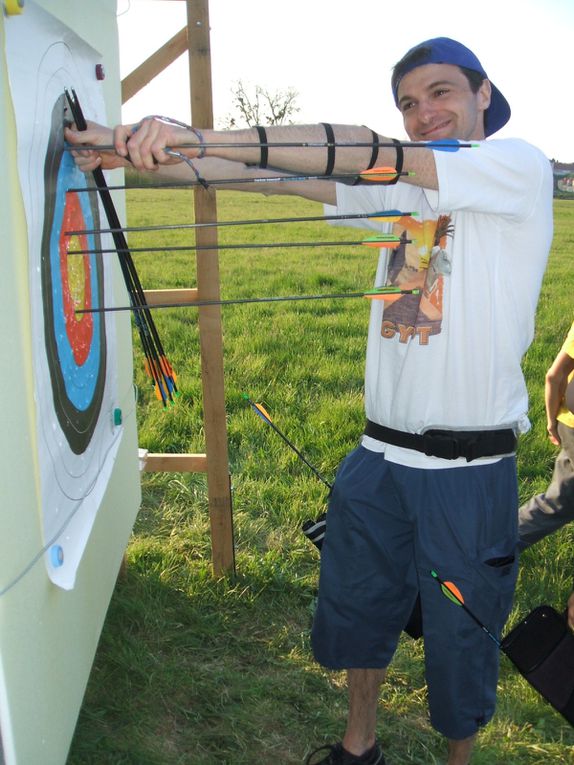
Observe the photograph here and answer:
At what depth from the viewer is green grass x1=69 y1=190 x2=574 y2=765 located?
236cm

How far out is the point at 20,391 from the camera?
1.33m

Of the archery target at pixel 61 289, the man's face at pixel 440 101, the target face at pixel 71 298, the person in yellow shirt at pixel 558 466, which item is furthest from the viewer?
the person in yellow shirt at pixel 558 466

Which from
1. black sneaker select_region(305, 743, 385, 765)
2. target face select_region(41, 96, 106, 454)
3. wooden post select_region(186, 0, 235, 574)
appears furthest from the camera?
wooden post select_region(186, 0, 235, 574)

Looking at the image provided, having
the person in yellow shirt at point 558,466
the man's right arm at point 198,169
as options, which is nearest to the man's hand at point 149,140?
the man's right arm at point 198,169

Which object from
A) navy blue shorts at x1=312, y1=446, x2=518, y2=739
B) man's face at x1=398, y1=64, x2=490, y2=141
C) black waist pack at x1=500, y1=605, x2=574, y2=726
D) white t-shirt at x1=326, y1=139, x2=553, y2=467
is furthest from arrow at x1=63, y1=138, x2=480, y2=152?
black waist pack at x1=500, y1=605, x2=574, y2=726

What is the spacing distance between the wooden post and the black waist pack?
1315 mm

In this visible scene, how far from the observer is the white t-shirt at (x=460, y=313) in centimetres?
184

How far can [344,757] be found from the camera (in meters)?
2.26

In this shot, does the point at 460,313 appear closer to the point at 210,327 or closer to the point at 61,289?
the point at 61,289

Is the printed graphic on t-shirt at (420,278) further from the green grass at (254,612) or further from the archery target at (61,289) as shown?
the green grass at (254,612)

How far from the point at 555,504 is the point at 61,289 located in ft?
7.00

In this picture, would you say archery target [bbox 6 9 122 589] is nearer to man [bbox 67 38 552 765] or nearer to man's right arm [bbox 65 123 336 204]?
man's right arm [bbox 65 123 336 204]

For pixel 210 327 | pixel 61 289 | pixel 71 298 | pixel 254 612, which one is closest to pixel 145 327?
pixel 71 298

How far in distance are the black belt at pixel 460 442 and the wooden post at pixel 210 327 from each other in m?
0.88
